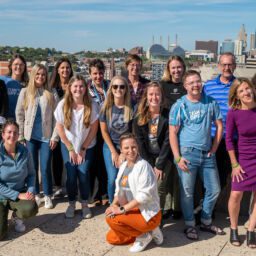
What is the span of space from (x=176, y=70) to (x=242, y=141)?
1272mm

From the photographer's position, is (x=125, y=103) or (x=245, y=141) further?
(x=125, y=103)

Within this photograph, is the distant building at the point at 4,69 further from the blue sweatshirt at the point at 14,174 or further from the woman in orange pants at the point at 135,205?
the woman in orange pants at the point at 135,205

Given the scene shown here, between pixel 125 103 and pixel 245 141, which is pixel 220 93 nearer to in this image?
pixel 245 141

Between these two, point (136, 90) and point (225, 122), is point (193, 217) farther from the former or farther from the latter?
point (136, 90)

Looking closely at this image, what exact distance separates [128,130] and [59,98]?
1056mm

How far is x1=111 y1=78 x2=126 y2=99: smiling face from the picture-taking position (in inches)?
164

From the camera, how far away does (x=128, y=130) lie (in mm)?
4242

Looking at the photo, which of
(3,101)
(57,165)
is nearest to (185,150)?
(57,165)

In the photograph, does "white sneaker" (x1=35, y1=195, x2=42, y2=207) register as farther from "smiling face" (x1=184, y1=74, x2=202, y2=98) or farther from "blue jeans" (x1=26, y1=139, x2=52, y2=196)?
"smiling face" (x1=184, y1=74, x2=202, y2=98)

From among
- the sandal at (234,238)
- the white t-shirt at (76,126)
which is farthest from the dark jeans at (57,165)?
the sandal at (234,238)

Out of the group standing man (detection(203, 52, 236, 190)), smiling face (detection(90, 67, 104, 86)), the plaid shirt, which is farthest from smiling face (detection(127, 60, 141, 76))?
standing man (detection(203, 52, 236, 190))

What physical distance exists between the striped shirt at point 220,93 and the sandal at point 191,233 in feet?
3.19

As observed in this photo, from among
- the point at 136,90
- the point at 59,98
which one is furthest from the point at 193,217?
the point at 59,98

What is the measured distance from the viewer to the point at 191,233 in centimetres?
387
